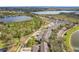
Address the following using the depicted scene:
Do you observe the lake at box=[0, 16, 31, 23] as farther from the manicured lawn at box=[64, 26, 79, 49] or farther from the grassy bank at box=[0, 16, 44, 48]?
the manicured lawn at box=[64, 26, 79, 49]

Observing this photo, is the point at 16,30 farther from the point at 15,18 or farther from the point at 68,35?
the point at 68,35

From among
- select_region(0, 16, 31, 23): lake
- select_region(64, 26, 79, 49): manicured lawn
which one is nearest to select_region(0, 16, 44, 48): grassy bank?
select_region(0, 16, 31, 23): lake

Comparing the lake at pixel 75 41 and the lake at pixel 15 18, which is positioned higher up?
the lake at pixel 15 18

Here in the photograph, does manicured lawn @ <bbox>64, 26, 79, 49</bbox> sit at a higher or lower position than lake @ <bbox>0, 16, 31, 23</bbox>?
lower

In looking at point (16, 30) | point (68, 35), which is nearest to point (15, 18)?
point (16, 30)

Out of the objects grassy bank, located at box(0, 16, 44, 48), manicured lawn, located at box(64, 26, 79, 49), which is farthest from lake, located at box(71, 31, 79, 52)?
grassy bank, located at box(0, 16, 44, 48)

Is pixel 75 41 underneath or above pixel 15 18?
underneath

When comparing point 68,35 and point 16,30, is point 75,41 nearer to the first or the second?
point 68,35

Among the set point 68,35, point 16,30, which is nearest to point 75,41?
point 68,35

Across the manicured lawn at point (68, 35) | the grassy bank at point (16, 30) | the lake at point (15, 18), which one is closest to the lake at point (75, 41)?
the manicured lawn at point (68, 35)

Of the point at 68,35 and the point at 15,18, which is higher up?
the point at 15,18

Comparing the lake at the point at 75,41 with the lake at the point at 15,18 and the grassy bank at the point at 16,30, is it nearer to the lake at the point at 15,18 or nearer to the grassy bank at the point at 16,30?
the grassy bank at the point at 16,30

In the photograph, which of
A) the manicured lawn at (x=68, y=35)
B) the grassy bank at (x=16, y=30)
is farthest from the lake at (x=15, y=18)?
the manicured lawn at (x=68, y=35)
